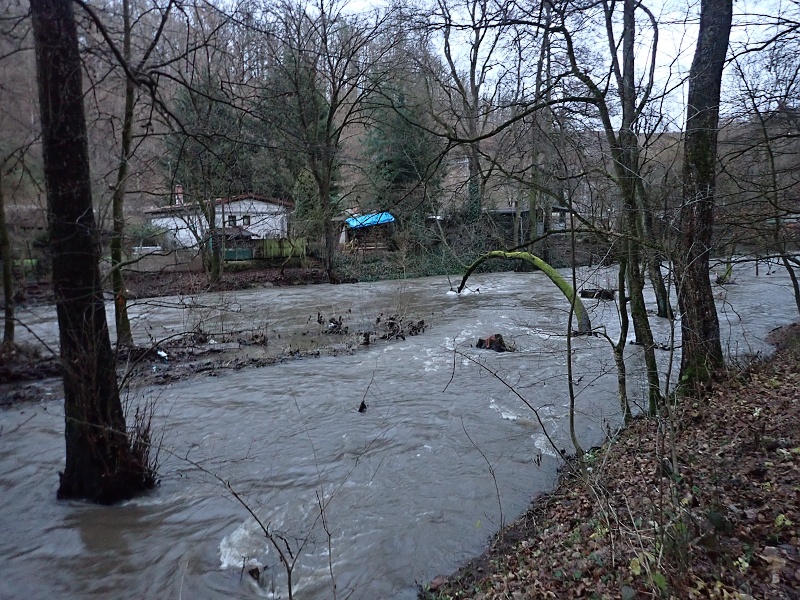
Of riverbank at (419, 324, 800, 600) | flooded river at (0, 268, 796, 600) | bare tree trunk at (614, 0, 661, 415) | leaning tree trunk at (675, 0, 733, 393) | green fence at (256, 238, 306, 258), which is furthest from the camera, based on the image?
green fence at (256, 238, 306, 258)

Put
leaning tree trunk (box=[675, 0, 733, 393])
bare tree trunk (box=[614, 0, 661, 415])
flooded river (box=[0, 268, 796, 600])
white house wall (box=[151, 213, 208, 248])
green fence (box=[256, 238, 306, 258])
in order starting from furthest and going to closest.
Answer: green fence (box=[256, 238, 306, 258]), white house wall (box=[151, 213, 208, 248]), bare tree trunk (box=[614, 0, 661, 415]), leaning tree trunk (box=[675, 0, 733, 393]), flooded river (box=[0, 268, 796, 600])

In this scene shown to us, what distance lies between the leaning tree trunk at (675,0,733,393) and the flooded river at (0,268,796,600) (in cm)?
98

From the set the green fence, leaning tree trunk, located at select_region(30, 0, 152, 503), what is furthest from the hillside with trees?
the green fence

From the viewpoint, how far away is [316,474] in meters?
7.18

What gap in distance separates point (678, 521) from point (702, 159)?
15.9 ft

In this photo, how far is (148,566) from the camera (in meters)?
5.26

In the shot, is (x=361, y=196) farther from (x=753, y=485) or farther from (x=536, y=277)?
(x=753, y=485)

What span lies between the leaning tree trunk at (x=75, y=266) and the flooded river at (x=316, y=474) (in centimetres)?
40

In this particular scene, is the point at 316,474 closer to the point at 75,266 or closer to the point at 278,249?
the point at 75,266

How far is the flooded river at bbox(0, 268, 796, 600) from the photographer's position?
16.9ft

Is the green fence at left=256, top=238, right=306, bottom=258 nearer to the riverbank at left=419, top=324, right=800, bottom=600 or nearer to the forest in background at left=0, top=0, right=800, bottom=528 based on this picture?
the forest in background at left=0, top=0, right=800, bottom=528

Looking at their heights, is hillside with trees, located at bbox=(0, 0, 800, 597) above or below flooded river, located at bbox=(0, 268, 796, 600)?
above

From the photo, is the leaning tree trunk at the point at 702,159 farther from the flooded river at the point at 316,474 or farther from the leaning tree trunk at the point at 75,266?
the leaning tree trunk at the point at 75,266

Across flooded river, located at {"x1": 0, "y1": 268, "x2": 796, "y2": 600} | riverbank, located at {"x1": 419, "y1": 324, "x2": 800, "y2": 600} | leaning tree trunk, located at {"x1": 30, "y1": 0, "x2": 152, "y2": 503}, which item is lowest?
flooded river, located at {"x1": 0, "y1": 268, "x2": 796, "y2": 600}
